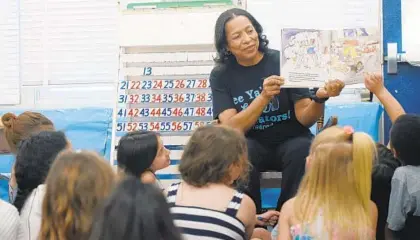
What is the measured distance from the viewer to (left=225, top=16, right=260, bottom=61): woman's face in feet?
10.7

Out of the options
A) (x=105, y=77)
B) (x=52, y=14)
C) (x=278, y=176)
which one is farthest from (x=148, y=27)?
(x=278, y=176)

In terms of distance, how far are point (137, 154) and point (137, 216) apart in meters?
A: 1.77

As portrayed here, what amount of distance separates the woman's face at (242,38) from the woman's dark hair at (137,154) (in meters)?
0.64

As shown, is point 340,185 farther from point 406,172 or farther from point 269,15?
point 269,15

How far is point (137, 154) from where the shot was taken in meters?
3.04

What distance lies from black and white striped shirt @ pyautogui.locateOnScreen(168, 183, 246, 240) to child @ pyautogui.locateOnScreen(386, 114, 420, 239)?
72cm

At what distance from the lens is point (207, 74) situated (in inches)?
163

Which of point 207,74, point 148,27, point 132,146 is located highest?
point 148,27

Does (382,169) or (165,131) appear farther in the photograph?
(165,131)

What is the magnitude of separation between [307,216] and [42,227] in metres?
0.90

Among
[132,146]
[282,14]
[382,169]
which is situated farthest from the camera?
[282,14]

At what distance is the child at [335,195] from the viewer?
222 cm

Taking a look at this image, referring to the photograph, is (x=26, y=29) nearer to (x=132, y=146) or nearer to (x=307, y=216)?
(x=132, y=146)

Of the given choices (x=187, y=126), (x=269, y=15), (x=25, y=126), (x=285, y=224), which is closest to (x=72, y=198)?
(x=285, y=224)
